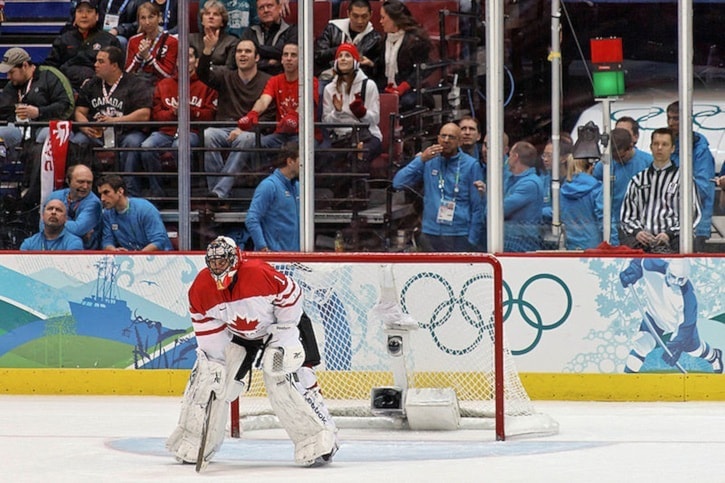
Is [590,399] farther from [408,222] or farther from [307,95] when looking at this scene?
[307,95]

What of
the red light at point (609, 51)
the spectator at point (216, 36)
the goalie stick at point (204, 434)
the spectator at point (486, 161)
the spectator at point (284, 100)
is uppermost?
the spectator at point (216, 36)

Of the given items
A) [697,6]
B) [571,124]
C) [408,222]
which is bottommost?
[408,222]

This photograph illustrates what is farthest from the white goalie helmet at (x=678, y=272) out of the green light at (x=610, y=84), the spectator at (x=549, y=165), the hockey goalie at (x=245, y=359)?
the hockey goalie at (x=245, y=359)

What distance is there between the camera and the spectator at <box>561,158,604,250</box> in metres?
8.48

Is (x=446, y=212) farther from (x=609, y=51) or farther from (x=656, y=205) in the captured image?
(x=609, y=51)

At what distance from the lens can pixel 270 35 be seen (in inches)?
348

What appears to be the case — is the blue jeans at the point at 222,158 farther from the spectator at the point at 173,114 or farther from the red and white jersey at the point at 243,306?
the red and white jersey at the point at 243,306

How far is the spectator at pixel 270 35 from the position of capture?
28.9ft

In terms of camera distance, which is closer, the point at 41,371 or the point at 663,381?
the point at 663,381

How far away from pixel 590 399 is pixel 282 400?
2.65m

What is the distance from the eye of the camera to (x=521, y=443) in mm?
6832

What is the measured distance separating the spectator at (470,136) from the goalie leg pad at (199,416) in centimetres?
288

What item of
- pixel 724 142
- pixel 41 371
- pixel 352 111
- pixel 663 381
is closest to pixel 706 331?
pixel 663 381

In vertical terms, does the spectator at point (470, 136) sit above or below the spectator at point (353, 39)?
below
